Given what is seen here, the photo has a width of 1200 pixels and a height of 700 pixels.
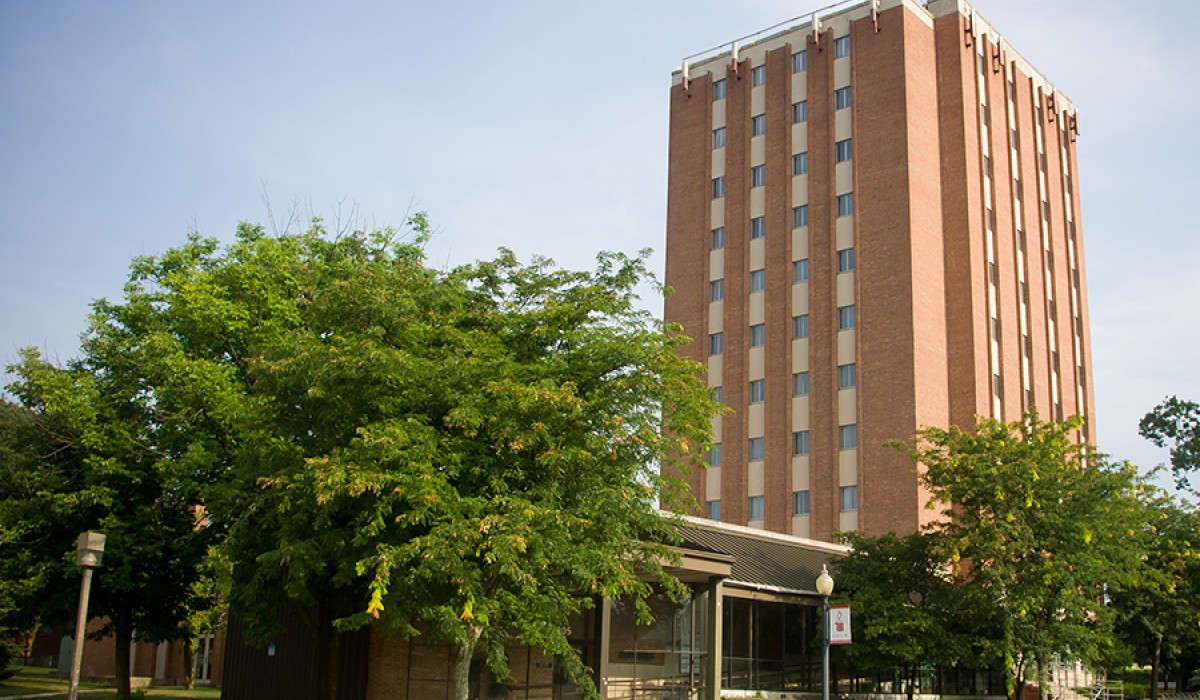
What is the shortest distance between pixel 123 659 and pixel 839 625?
2212 centimetres

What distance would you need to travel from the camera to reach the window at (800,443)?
180 feet

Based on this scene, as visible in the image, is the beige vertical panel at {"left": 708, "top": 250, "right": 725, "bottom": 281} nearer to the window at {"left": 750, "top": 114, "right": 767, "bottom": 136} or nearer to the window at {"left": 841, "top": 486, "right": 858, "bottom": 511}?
the window at {"left": 750, "top": 114, "right": 767, "bottom": 136}

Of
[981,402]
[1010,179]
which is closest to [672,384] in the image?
[981,402]

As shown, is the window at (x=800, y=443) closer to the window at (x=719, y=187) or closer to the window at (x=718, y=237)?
the window at (x=718, y=237)

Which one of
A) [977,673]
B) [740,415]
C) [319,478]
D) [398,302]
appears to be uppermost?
[740,415]

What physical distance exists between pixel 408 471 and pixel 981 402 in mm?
39996

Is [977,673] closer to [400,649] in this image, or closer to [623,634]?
[623,634]

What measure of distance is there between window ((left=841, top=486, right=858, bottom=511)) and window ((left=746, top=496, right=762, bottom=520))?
4.96 metres

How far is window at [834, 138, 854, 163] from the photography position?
189 ft

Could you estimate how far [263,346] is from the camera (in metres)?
28.0

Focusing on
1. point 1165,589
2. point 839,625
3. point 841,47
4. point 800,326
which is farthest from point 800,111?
point 839,625

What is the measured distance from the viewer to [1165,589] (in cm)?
3753

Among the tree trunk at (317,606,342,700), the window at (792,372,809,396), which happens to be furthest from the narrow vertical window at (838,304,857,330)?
the tree trunk at (317,606,342,700)

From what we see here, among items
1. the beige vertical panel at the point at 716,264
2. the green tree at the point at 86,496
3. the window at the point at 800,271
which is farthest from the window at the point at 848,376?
the green tree at the point at 86,496
